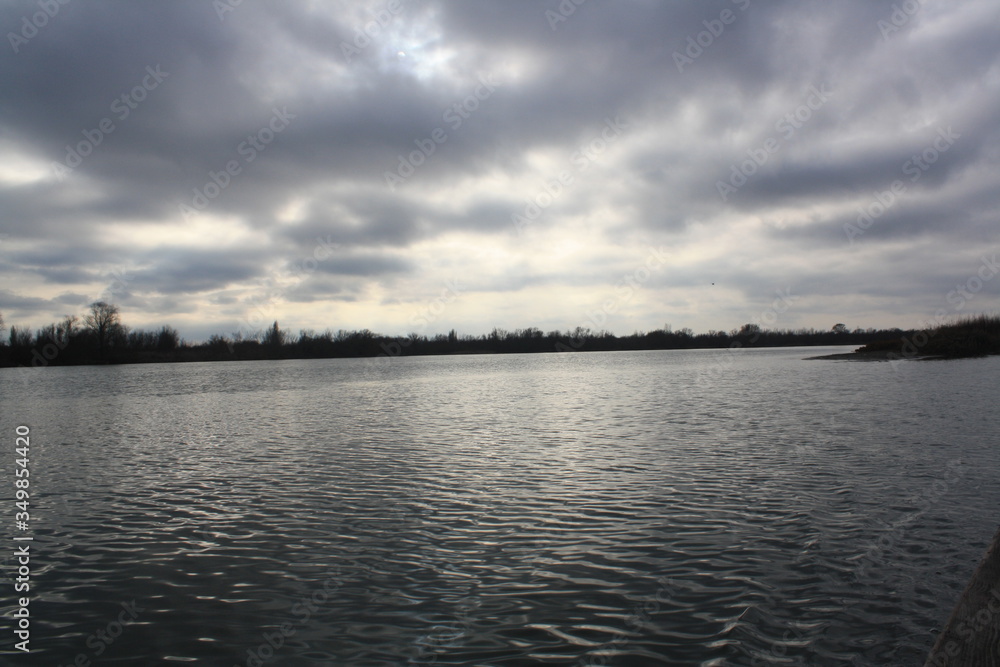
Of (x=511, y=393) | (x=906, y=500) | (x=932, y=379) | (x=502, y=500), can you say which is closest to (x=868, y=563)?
(x=906, y=500)

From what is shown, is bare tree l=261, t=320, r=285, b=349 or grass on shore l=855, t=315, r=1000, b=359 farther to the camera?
bare tree l=261, t=320, r=285, b=349

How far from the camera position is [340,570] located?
347 inches

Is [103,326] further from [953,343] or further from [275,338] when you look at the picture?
[953,343]

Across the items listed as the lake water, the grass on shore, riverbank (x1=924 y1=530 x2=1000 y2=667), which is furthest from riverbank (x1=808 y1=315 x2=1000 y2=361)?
riverbank (x1=924 y1=530 x2=1000 y2=667)

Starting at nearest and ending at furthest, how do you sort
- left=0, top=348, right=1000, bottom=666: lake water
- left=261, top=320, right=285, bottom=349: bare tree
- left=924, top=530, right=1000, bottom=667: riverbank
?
left=924, top=530, right=1000, bottom=667: riverbank
left=0, top=348, right=1000, bottom=666: lake water
left=261, top=320, right=285, bottom=349: bare tree

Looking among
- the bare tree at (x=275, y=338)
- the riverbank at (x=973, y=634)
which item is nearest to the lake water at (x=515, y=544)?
the riverbank at (x=973, y=634)

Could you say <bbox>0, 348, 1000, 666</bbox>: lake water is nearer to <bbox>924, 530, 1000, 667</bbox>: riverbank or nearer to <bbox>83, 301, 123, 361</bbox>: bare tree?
<bbox>924, 530, 1000, 667</bbox>: riverbank

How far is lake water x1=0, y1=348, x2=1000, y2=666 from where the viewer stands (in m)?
6.59

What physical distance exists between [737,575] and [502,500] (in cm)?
548

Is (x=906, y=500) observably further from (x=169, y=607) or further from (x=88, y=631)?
(x=88, y=631)

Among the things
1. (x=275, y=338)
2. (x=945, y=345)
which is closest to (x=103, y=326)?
(x=275, y=338)

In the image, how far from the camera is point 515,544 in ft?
31.8

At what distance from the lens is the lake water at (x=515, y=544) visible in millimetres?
6586

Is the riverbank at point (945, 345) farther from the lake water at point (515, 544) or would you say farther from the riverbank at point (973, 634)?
the riverbank at point (973, 634)
